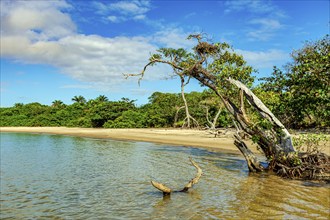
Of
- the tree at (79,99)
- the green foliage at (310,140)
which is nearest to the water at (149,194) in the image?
the green foliage at (310,140)

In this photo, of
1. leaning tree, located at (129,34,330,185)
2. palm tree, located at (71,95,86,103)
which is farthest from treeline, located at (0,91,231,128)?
leaning tree, located at (129,34,330,185)

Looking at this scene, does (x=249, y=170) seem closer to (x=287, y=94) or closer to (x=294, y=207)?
(x=287, y=94)

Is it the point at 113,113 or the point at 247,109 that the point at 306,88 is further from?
the point at 113,113

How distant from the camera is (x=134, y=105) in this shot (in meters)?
59.4

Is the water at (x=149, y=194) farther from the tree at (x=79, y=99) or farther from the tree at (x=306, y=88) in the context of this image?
the tree at (x=79, y=99)

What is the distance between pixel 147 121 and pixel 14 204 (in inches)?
1648

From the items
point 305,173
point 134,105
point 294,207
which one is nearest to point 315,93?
point 305,173

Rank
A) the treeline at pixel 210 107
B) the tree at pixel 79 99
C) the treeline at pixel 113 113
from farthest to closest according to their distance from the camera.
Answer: the tree at pixel 79 99 → the treeline at pixel 113 113 → the treeline at pixel 210 107

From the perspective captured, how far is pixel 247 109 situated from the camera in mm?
16047

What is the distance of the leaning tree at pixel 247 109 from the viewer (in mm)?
12984

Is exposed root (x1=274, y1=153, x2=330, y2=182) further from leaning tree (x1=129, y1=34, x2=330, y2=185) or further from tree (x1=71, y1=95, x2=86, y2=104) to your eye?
tree (x1=71, y1=95, x2=86, y2=104)

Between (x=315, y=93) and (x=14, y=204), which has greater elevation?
(x=315, y=93)

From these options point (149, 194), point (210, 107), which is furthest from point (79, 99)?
point (149, 194)

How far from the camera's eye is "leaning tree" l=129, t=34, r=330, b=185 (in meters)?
13.0
